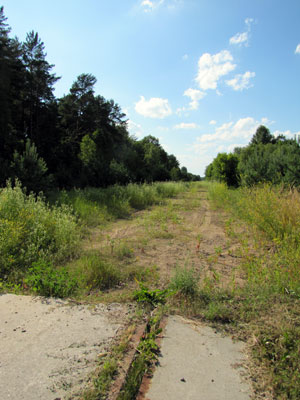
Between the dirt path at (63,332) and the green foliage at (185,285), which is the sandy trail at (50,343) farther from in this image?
the green foliage at (185,285)

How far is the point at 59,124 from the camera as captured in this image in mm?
31156

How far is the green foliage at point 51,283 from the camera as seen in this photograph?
297 cm

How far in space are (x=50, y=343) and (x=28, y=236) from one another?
2.72m

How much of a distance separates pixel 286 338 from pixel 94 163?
1743 cm

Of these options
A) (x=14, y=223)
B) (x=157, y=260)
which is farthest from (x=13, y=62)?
(x=157, y=260)

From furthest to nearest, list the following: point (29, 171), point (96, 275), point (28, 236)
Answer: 1. point (29, 171)
2. point (28, 236)
3. point (96, 275)

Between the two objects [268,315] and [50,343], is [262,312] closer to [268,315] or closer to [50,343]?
[268,315]

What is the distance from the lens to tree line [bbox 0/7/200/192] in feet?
71.1

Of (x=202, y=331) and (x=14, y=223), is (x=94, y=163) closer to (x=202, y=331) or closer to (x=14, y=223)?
(x=14, y=223)

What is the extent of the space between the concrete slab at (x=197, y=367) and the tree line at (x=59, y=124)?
1583cm

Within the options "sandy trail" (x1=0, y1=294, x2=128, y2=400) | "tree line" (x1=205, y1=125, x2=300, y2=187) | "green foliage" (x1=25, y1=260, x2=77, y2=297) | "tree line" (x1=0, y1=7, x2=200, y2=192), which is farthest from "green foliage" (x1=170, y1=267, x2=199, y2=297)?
"tree line" (x1=0, y1=7, x2=200, y2=192)

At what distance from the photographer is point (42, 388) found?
5.28ft

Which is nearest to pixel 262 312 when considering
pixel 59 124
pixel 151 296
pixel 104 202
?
pixel 151 296

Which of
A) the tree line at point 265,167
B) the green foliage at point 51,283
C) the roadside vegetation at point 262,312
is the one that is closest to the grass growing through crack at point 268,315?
the roadside vegetation at point 262,312
